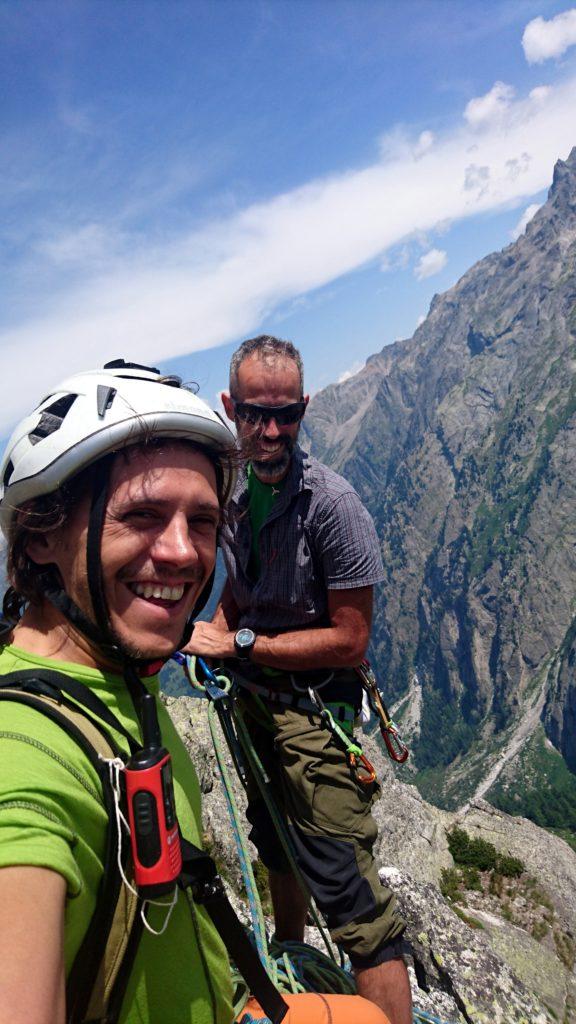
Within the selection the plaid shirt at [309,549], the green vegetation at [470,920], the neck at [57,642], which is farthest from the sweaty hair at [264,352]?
the green vegetation at [470,920]

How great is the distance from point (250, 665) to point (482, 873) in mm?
16002

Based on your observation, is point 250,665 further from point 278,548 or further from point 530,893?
point 530,893

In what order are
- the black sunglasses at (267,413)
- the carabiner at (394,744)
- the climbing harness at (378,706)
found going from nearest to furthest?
the black sunglasses at (267,413)
the climbing harness at (378,706)
the carabiner at (394,744)

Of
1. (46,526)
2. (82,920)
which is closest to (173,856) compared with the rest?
(82,920)

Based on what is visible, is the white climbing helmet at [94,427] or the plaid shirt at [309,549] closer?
the white climbing helmet at [94,427]

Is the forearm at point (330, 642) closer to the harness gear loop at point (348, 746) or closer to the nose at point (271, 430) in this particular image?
the harness gear loop at point (348, 746)

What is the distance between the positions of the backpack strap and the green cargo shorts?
312cm

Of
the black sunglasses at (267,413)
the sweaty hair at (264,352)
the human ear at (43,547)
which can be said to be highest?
the sweaty hair at (264,352)

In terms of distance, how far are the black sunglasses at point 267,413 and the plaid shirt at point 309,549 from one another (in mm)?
358

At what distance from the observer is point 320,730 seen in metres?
5.38

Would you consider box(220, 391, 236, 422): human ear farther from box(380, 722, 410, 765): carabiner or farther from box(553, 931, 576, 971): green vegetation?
box(553, 931, 576, 971): green vegetation

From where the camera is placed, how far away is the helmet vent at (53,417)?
3.13 metres

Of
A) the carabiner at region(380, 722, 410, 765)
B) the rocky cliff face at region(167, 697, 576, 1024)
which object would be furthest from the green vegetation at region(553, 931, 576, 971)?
the carabiner at region(380, 722, 410, 765)

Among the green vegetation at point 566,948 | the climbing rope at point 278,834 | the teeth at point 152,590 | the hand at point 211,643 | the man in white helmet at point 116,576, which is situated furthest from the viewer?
the green vegetation at point 566,948
